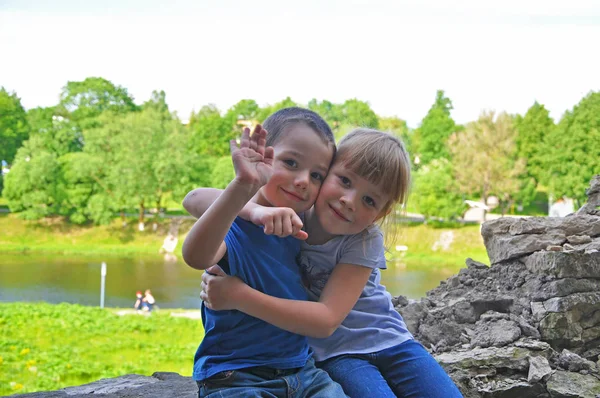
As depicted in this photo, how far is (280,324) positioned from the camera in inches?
48.3

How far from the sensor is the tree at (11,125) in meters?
18.6

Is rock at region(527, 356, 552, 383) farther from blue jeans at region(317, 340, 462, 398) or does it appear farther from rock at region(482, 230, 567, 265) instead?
blue jeans at region(317, 340, 462, 398)

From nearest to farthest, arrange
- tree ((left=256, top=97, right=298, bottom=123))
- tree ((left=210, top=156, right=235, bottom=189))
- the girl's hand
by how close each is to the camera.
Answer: the girl's hand → tree ((left=210, top=156, right=235, bottom=189)) → tree ((left=256, top=97, right=298, bottom=123))

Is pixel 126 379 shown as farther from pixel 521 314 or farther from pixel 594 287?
pixel 594 287

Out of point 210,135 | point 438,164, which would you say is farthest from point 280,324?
point 210,135

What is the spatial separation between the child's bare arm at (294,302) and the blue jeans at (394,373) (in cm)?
16

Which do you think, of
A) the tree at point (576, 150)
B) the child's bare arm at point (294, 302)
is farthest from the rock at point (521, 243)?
the tree at point (576, 150)

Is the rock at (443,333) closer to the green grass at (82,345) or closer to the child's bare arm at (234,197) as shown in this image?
the child's bare arm at (234,197)

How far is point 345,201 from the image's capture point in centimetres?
132

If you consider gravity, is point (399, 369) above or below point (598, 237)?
below

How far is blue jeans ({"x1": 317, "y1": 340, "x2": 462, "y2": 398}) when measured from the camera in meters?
1.39

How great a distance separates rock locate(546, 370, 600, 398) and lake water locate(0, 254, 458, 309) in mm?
8400

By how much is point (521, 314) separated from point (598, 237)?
1.60 feet

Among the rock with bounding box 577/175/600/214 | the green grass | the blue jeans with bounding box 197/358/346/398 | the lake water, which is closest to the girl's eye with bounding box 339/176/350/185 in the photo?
the blue jeans with bounding box 197/358/346/398
